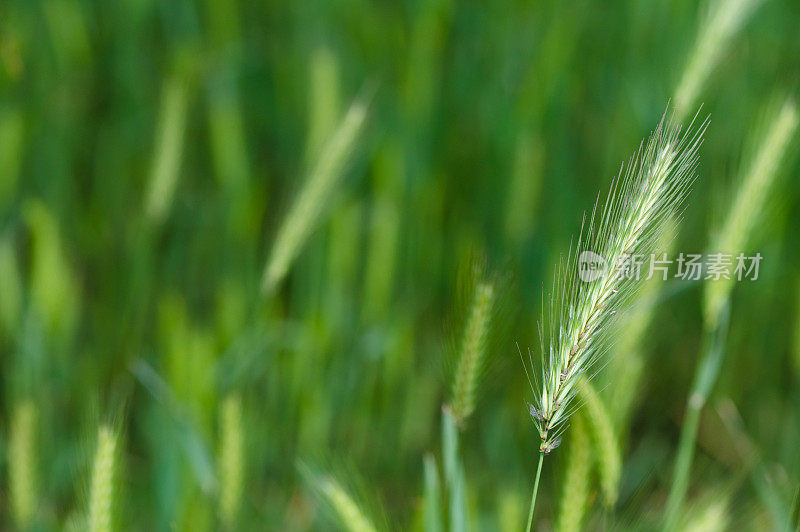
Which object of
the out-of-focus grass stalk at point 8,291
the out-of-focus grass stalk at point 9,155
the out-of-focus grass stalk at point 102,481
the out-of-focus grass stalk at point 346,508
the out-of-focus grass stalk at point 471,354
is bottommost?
the out-of-focus grass stalk at point 8,291

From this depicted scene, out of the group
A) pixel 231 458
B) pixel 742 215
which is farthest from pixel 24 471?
pixel 742 215

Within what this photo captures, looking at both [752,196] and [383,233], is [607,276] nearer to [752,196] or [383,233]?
[752,196]

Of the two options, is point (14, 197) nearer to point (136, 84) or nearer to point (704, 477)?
point (136, 84)

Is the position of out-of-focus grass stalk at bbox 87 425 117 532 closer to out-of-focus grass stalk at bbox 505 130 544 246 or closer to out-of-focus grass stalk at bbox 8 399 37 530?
out-of-focus grass stalk at bbox 8 399 37 530

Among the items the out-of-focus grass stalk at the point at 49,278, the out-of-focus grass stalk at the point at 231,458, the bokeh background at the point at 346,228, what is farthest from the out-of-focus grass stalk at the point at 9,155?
the out-of-focus grass stalk at the point at 231,458

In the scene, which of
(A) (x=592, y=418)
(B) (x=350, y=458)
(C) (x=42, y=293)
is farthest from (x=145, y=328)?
(A) (x=592, y=418)

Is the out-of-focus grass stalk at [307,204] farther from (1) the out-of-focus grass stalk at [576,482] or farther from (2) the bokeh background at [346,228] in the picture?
(1) the out-of-focus grass stalk at [576,482]
